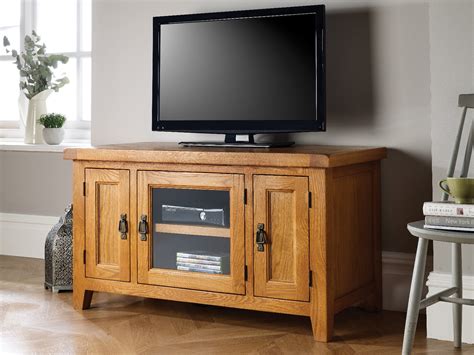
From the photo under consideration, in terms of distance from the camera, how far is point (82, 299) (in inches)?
128

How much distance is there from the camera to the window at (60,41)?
4430mm

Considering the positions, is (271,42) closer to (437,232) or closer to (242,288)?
(242,288)

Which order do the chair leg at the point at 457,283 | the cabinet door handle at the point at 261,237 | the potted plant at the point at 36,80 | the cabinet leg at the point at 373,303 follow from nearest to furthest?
the chair leg at the point at 457,283
the cabinet door handle at the point at 261,237
the cabinet leg at the point at 373,303
the potted plant at the point at 36,80

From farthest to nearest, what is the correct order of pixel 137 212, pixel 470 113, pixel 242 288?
pixel 137 212 → pixel 242 288 → pixel 470 113

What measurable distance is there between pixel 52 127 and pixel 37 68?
32cm

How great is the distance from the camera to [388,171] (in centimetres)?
325

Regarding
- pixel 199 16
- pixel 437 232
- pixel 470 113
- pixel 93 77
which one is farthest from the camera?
pixel 93 77

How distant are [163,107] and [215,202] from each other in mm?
648

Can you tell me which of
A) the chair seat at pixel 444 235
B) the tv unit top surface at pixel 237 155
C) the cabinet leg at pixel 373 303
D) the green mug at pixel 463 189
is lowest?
the cabinet leg at pixel 373 303

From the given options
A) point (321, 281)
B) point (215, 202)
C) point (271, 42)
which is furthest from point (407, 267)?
point (271, 42)

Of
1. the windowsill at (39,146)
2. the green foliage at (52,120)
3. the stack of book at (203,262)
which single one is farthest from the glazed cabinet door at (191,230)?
the green foliage at (52,120)

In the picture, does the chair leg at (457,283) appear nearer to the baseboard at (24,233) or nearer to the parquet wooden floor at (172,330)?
the parquet wooden floor at (172,330)

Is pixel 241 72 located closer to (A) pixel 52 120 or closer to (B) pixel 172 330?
(B) pixel 172 330

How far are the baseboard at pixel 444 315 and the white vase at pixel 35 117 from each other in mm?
2379
